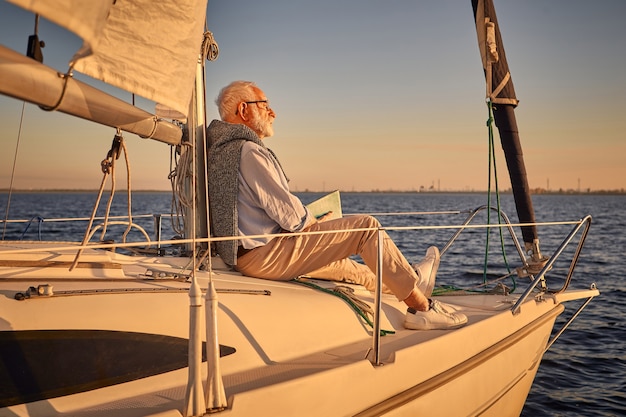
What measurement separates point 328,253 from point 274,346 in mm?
817

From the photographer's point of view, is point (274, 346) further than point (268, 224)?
No

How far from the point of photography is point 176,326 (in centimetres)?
305

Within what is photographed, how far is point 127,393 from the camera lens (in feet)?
9.03

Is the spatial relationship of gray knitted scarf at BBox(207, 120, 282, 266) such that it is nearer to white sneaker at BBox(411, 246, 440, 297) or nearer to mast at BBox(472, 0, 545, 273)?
white sneaker at BBox(411, 246, 440, 297)

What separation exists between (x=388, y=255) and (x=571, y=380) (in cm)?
460

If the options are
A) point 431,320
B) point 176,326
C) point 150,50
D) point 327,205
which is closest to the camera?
point 150,50

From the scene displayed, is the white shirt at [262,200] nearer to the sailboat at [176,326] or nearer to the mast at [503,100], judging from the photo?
the sailboat at [176,326]

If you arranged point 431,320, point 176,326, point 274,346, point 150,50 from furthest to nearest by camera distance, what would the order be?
1. point 431,320
2. point 274,346
3. point 176,326
4. point 150,50

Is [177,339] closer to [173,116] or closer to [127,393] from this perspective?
[127,393]

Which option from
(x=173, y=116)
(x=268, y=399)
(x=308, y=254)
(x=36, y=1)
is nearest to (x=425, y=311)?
(x=308, y=254)

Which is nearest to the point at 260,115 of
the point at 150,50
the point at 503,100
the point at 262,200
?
the point at 262,200

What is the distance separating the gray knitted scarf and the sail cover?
93cm

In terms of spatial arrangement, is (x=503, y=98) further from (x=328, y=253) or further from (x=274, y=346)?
(x=274, y=346)

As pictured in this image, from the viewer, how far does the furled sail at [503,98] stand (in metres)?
5.93
